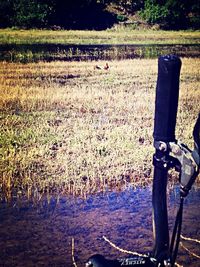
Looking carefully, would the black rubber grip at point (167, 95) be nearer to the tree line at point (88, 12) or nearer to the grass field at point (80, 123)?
the grass field at point (80, 123)

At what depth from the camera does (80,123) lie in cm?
460

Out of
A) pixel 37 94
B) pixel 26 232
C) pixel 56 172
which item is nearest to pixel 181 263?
pixel 26 232

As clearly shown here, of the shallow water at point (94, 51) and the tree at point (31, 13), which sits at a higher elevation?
the tree at point (31, 13)

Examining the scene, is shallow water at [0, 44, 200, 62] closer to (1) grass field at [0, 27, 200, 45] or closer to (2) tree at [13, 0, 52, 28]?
Answer: (1) grass field at [0, 27, 200, 45]

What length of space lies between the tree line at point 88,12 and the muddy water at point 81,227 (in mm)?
2623

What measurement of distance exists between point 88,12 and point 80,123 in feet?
4.99

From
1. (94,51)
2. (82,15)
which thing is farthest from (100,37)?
(94,51)

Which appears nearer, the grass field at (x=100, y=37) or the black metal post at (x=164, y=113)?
the black metal post at (x=164, y=113)

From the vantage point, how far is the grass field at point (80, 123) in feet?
11.5

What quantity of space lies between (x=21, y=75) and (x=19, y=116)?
0.94 metres

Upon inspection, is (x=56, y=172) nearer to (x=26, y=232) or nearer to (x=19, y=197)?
(x=19, y=197)

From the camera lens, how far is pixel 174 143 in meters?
1.41

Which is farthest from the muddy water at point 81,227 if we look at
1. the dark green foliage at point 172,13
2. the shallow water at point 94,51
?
the shallow water at point 94,51

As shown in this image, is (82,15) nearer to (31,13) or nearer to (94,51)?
(31,13)
